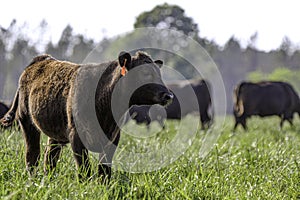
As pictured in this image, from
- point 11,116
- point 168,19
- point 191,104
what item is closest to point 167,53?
point 168,19

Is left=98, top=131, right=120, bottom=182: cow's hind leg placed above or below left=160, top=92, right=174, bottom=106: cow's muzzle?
below

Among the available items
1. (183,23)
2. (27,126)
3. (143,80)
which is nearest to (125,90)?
(143,80)

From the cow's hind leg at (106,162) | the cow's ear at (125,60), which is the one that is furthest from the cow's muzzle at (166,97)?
the cow's hind leg at (106,162)

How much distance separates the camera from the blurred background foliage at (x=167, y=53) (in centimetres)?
1494

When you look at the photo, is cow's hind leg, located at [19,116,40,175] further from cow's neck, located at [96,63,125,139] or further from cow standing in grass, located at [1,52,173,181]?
cow's neck, located at [96,63,125,139]

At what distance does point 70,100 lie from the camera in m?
4.86

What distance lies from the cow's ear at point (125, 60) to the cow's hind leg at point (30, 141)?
53.9 inches

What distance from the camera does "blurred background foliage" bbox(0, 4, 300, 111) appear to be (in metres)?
14.9

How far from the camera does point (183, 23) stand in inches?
843

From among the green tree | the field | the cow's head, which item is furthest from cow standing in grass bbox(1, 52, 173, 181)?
the green tree

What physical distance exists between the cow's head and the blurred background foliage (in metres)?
0.93

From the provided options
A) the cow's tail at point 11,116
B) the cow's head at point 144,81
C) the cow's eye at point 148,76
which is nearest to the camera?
the cow's head at point 144,81

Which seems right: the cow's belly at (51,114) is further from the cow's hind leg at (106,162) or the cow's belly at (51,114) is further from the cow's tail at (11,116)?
the cow's tail at (11,116)

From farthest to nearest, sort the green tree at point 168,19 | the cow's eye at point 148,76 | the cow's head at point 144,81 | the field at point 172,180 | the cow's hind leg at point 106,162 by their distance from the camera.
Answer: the green tree at point 168,19 → the cow's eye at point 148,76 → the cow's head at point 144,81 → the cow's hind leg at point 106,162 → the field at point 172,180
